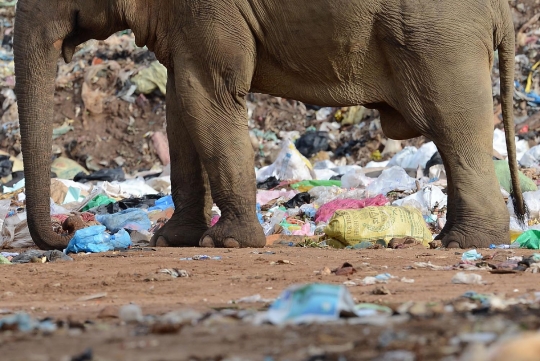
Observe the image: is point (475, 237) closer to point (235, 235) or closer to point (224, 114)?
point (235, 235)

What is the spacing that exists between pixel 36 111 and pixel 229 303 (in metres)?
3.08

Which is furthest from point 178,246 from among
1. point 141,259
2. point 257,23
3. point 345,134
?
point 345,134

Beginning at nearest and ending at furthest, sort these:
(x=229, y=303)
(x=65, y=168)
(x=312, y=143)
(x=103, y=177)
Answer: (x=229, y=303)
(x=103, y=177)
(x=312, y=143)
(x=65, y=168)

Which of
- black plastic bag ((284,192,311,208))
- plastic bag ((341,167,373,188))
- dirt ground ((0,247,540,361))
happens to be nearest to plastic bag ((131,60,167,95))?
plastic bag ((341,167,373,188))

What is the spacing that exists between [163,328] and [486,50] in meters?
4.42

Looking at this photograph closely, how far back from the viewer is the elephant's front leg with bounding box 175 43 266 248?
7.16 metres

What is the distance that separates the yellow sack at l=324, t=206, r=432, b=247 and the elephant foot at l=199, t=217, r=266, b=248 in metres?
0.52

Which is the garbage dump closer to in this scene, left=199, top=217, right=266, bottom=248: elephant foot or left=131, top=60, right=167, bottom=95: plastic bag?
left=131, top=60, right=167, bottom=95: plastic bag

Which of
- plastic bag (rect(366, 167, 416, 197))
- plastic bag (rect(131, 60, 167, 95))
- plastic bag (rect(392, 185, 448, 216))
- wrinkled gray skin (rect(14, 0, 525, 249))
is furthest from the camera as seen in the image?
plastic bag (rect(131, 60, 167, 95))

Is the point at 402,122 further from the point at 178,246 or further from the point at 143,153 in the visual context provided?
the point at 143,153

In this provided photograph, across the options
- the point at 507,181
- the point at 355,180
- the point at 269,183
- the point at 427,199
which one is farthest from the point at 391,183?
the point at 269,183

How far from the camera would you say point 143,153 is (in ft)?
51.5

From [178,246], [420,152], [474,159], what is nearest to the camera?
[474,159]

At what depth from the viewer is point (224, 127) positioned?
723 centimetres
